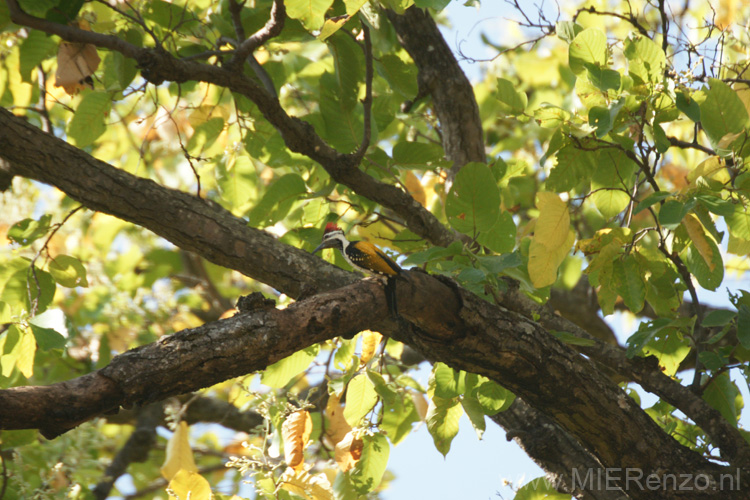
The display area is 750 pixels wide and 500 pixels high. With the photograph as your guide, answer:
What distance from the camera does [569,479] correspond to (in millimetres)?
3457

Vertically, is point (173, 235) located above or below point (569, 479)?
above

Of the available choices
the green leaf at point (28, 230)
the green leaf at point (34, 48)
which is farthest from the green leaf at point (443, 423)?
the green leaf at point (34, 48)

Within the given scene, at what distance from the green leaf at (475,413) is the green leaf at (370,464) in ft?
1.85

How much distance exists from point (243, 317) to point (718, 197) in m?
1.97

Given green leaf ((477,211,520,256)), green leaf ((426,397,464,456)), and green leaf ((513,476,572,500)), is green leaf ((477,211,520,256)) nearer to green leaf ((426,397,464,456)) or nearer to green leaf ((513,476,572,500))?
Answer: green leaf ((426,397,464,456))

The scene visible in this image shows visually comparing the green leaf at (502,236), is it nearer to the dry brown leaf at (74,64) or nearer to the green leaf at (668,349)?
the green leaf at (668,349)

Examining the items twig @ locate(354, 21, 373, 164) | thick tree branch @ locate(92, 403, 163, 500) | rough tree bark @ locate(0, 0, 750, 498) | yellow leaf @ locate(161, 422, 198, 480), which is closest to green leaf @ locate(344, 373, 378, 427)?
rough tree bark @ locate(0, 0, 750, 498)

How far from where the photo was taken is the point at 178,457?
3484 mm

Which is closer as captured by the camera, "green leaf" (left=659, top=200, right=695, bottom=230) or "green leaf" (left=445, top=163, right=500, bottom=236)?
"green leaf" (left=659, top=200, right=695, bottom=230)

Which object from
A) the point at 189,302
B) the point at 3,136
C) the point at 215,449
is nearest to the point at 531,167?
the point at 189,302

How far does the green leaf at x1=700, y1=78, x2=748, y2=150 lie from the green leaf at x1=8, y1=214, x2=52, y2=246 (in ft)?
10.6

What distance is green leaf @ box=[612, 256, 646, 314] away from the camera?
10.1ft

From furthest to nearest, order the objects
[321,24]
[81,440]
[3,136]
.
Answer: [81,440]
[3,136]
[321,24]

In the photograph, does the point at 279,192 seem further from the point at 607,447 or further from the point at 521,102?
the point at 607,447
